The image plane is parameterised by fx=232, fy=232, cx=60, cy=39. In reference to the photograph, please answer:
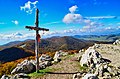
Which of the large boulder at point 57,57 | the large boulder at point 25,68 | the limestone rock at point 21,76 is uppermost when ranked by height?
the large boulder at point 57,57

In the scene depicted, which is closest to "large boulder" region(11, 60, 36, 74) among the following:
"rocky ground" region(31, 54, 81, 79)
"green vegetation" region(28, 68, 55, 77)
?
"green vegetation" region(28, 68, 55, 77)

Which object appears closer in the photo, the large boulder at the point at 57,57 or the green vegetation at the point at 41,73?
the green vegetation at the point at 41,73

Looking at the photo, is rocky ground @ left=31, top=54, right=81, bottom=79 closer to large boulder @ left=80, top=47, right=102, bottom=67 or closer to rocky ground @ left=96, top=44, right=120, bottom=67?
large boulder @ left=80, top=47, right=102, bottom=67

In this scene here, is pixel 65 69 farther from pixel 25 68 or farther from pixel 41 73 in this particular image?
pixel 25 68

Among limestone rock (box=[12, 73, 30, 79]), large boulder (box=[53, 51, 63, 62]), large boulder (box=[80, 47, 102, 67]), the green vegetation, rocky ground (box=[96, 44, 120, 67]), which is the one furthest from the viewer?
large boulder (box=[53, 51, 63, 62])

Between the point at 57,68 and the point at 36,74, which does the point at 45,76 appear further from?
the point at 57,68

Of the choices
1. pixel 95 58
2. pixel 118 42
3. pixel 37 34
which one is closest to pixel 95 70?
pixel 95 58

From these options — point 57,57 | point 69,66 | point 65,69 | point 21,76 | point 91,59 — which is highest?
point 91,59

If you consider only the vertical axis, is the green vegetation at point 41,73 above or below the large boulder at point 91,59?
below

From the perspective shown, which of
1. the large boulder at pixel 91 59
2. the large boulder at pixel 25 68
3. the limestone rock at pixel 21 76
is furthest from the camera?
the large boulder at pixel 91 59

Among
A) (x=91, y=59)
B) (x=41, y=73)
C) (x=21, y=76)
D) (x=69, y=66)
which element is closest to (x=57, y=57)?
(x=69, y=66)

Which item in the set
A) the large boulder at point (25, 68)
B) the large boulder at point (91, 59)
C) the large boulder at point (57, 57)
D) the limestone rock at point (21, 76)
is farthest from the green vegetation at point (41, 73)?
the large boulder at point (57, 57)

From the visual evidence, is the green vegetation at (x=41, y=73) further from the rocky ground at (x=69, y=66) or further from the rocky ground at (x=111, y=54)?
the rocky ground at (x=111, y=54)

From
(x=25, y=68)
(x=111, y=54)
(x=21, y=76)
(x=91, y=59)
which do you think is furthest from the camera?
(x=111, y=54)
